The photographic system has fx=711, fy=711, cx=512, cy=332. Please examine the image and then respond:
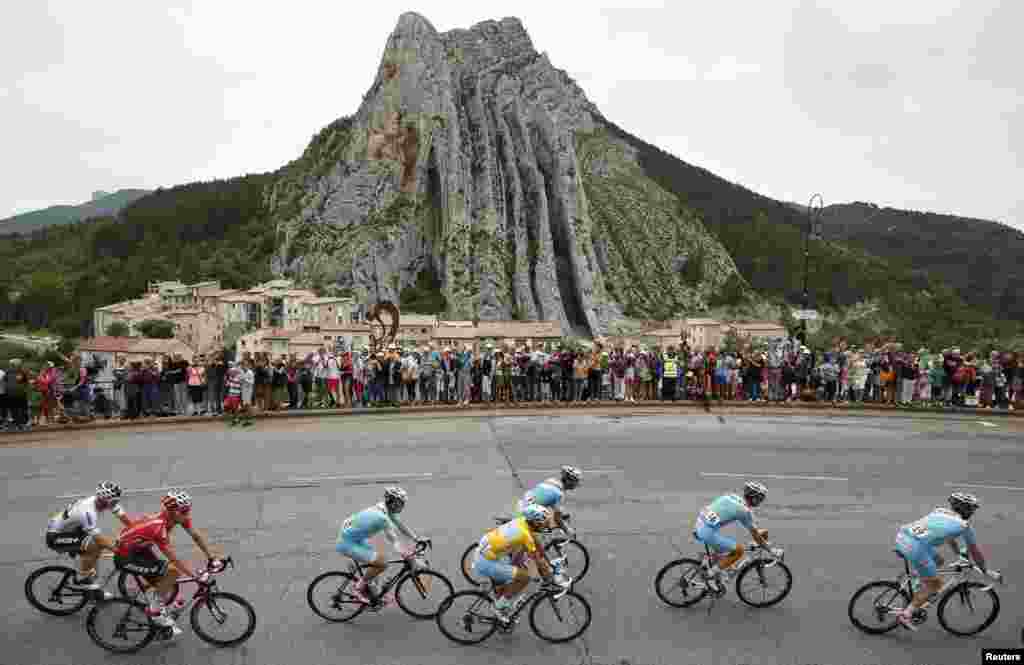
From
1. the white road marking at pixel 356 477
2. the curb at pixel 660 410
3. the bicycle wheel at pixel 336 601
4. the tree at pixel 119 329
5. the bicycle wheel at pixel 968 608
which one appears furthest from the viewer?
the tree at pixel 119 329

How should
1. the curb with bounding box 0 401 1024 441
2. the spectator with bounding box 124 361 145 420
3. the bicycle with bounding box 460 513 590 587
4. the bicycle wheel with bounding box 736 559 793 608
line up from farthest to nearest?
the curb with bounding box 0 401 1024 441, the spectator with bounding box 124 361 145 420, the bicycle with bounding box 460 513 590 587, the bicycle wheel with bounding box 736 559 793 608

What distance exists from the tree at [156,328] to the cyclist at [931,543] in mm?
84719

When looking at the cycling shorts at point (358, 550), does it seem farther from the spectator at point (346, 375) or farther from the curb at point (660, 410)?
the spectator at point (346, 375)

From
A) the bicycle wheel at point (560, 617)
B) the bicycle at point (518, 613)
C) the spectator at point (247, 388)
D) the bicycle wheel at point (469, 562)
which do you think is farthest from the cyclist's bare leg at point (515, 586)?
the spectator at point (247, 388)

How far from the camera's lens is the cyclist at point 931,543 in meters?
7.82

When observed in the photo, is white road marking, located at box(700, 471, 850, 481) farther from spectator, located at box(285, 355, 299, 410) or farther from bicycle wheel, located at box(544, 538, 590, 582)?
spectator, located at box(285, 355, 299, 410)

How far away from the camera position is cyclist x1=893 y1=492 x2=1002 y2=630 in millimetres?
7820

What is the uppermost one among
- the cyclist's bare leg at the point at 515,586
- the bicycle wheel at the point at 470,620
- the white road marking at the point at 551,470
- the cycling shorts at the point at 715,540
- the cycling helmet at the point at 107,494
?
the cycling helmet at the point at 107,494

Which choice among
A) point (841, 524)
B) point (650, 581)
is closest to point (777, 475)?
point (841, 524)

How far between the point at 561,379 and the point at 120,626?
15914mm

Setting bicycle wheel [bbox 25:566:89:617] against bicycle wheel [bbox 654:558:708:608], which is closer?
bicycle wheel [bbox 25:566:89:617]

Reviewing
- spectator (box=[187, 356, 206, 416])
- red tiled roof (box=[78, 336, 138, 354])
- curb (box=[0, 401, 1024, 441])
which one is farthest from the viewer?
red tiled roof (box=[78, 336, 138, 354])

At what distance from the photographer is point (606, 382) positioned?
74.8ft

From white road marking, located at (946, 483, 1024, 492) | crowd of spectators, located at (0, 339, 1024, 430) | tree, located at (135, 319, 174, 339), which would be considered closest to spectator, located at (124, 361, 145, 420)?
crowd of spectators, located at (0, 339, 1024, 430)
